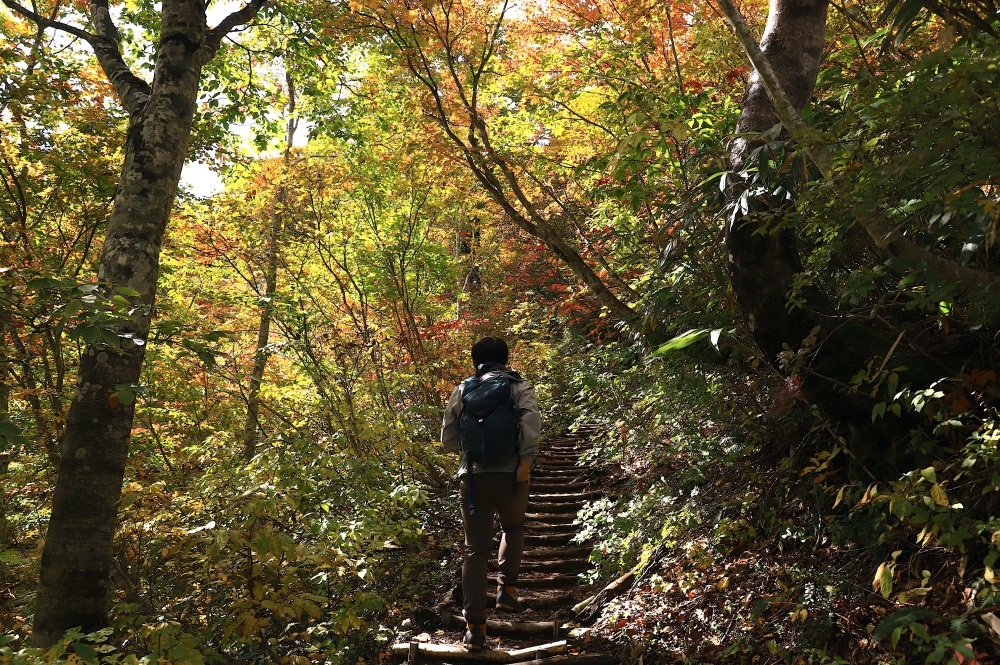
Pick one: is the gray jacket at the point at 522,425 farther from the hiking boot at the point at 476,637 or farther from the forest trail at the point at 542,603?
the forest trail at the point at 542,603

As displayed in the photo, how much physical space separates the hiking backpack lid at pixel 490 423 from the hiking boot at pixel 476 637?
3.70 feet

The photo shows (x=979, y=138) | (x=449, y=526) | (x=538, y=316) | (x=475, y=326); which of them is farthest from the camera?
(x=538, y=316)

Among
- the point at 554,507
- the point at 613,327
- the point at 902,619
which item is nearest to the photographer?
the point at 902,619

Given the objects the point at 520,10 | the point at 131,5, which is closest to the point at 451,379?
the point at 520,10

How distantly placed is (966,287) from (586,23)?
18.2ft

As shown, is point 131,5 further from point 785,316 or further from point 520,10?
point 785,316

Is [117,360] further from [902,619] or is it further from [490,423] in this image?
[902,619]

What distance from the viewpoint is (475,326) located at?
458 inches

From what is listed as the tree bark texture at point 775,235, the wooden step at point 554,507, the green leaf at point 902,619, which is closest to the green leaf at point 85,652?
the green leaf at point 902,619

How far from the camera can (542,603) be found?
4.74m

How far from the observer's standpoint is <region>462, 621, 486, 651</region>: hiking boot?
12.6 feet

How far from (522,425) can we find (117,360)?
2440mm

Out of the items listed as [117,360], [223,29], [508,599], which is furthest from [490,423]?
[223,29]

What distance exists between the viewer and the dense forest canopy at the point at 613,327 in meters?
2.44
